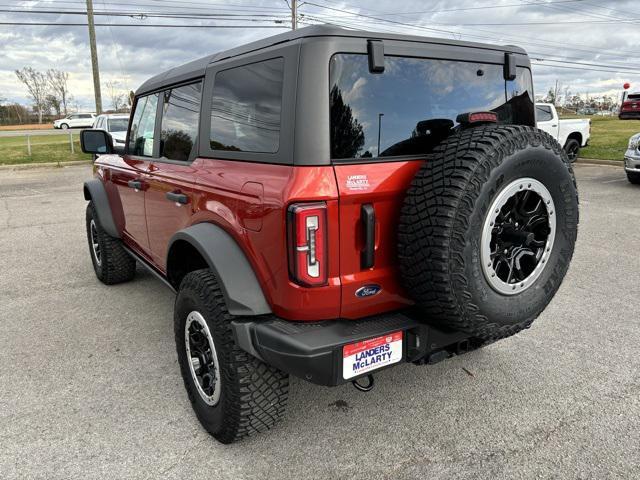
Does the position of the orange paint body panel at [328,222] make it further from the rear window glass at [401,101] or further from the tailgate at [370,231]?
the rear window glass at [401,101]

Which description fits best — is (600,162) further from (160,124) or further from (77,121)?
(77,121)

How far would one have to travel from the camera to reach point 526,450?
2402 millimetres

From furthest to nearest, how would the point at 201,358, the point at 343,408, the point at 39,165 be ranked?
the point at 39,165, the point at 343,408, the point at 201,358

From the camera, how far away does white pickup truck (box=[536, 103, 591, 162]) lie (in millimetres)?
12531

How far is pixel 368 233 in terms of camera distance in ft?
6.88

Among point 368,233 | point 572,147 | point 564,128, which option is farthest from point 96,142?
point 572,147

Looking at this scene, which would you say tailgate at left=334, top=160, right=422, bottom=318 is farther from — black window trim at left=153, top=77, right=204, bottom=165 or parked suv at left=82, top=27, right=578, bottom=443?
black window trim at left=153, top=77, right=204, bottom=165

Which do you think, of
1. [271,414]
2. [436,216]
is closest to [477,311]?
[436,216]

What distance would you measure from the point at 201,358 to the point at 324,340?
0.90 m

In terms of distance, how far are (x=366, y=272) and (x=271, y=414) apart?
0.86 metres

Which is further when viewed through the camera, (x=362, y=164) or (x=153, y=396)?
(x=153, y=396)

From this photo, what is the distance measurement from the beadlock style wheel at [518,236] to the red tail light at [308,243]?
0.68 metres

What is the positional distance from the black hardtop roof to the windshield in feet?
39.3

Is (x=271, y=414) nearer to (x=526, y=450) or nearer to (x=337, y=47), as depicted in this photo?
(x=526, y=450)
